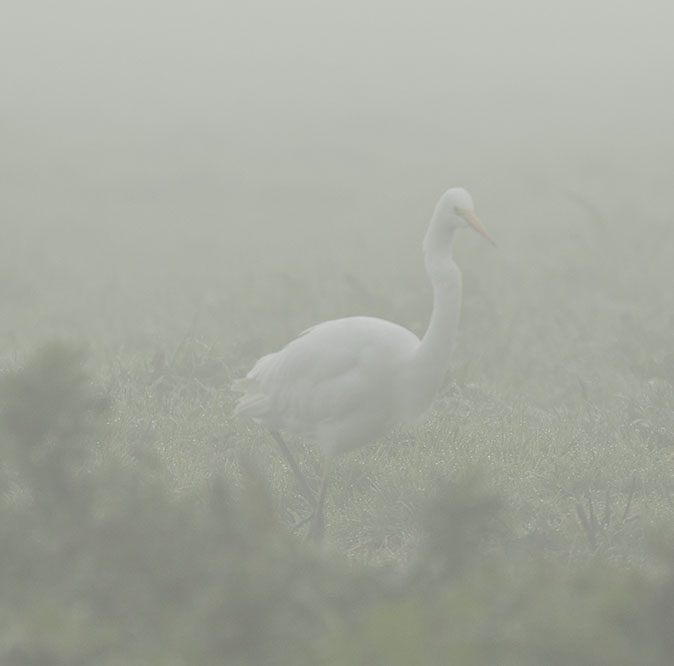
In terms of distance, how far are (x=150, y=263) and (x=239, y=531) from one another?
1039cm

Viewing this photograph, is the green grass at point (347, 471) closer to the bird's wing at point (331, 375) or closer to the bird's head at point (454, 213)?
the bird's wing at point (331, 375)

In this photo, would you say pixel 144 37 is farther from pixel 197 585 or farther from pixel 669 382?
pixel 197 585

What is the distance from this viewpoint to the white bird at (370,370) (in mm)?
4566

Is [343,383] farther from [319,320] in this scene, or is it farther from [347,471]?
[319,320]

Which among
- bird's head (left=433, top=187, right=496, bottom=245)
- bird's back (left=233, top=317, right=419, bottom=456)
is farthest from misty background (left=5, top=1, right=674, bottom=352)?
bird's head (left=433, top=187, right=496, bottom=245)

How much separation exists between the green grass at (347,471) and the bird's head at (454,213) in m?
1.07

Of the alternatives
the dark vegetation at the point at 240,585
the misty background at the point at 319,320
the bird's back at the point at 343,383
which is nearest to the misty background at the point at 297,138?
the misty background at the point at 319,320

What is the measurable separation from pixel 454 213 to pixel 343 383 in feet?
2.84

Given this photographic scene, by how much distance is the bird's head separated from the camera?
15.4ft

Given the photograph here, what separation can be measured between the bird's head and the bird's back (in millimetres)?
525

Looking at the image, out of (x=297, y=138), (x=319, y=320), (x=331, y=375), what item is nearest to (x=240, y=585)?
(x=331, y=375)

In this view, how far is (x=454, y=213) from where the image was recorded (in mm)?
4730

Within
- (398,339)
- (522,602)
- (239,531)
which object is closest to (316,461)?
(398,339)

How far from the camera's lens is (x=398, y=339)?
15.9ft
